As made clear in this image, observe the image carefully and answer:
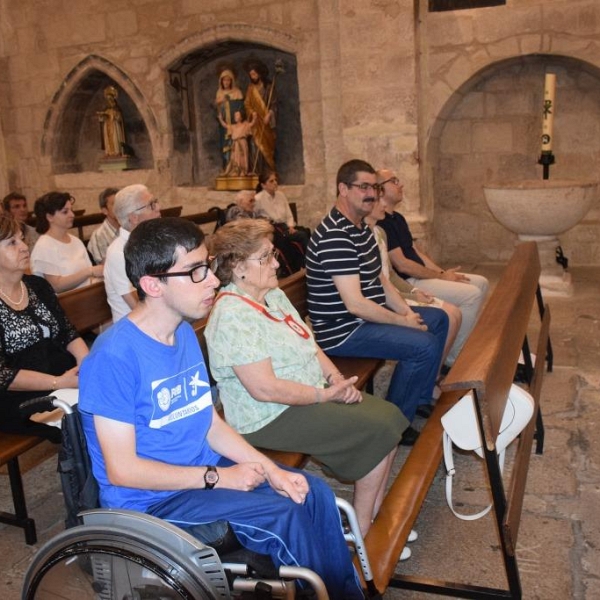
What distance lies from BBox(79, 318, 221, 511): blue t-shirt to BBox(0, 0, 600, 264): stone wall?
509 centimetres

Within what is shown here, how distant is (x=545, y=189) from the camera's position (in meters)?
5.39

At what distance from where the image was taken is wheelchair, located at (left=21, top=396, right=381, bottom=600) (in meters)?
1.39

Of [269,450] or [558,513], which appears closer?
[269,450]

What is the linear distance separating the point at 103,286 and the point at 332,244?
3.59ft

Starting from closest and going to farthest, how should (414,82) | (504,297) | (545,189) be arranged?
(504,297), (545,189), (414,82)

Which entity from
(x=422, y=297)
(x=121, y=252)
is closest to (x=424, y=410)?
(x=422, y=297)

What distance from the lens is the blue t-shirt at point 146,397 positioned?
1.51 m

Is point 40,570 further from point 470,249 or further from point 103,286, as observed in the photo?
point 470,249

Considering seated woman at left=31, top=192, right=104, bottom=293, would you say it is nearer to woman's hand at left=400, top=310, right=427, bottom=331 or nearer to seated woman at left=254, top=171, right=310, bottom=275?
woman's hand at left=400, top=310, right=427, bottom=331

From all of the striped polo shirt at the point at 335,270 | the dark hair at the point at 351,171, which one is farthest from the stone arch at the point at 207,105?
the striped polo shirt at the point at 335,270

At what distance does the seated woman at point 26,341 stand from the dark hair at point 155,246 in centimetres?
90

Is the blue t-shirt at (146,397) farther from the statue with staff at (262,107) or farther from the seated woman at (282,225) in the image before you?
the statue with staff at (262,107)

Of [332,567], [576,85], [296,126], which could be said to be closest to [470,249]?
[576,85]

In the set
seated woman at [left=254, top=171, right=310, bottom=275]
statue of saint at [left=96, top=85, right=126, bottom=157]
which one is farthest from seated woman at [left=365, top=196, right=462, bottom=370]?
statue of saint at [left=96, top=85, right=126, bottom=157]
